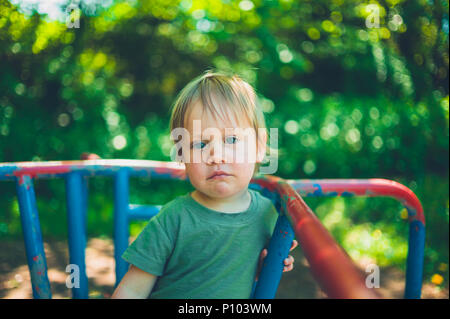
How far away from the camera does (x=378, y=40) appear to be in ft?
14.8

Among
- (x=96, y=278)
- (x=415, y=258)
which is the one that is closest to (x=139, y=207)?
(x=415, y=258)

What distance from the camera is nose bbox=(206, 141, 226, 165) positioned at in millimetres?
1140

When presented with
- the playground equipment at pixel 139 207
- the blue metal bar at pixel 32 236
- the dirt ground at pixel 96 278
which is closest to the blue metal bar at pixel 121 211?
the playground equipment at pixel 139 207

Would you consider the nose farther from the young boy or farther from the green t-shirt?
the green t-shirt

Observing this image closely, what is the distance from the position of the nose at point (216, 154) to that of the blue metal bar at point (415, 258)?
2.78ft

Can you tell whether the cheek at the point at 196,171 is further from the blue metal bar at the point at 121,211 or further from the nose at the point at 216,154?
the blue metal bar at the point at 121,211

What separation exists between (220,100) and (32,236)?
93 cm

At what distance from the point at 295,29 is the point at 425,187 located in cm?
235

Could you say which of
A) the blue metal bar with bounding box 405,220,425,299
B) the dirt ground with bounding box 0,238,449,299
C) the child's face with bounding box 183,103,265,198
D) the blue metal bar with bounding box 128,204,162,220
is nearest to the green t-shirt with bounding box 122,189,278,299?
the child's face with bounding box 183,103,265,198

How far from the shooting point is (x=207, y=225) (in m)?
1.19

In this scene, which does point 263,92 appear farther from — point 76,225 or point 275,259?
point 275,259

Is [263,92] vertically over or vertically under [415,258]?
over

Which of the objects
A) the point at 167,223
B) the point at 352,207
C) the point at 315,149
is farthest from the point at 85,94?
the point at 167,223

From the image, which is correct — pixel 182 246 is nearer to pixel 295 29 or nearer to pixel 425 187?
pixel 425 187
